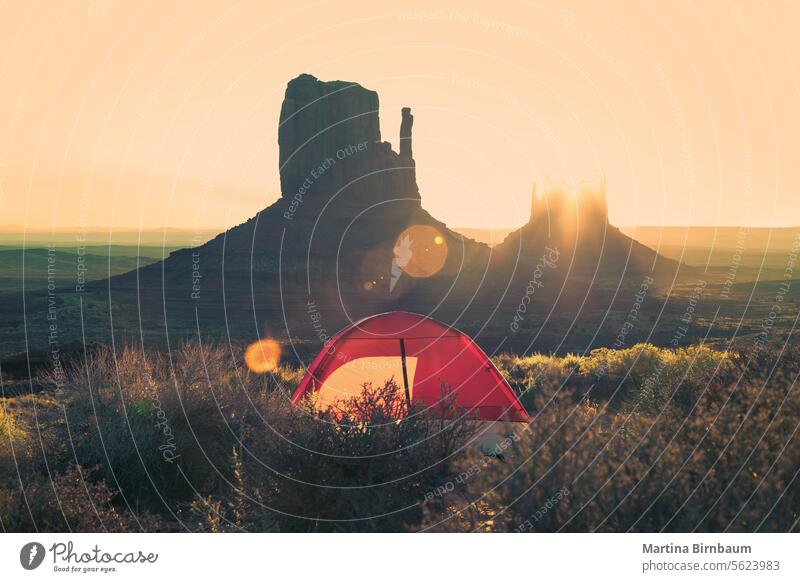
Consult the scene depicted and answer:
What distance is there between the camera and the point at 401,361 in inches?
528

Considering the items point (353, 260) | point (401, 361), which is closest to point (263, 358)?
point (401, 361)

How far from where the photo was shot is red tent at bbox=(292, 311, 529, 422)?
13219mm

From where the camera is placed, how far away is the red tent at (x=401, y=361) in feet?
43.4

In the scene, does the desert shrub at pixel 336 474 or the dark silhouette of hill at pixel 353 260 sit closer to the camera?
the desert shrub at pixel 336 474

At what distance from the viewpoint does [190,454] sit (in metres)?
9.75

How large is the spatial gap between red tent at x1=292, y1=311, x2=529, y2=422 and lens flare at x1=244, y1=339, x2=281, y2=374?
163 inches

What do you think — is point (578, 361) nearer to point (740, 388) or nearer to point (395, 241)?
point (740, 388)

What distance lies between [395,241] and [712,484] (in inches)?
3591

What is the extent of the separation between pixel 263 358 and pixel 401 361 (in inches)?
798

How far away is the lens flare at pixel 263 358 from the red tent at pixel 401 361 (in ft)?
13.6

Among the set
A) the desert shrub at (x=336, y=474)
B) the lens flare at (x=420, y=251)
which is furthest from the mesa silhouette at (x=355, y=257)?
the desert shrub at (x=336, y=474)
